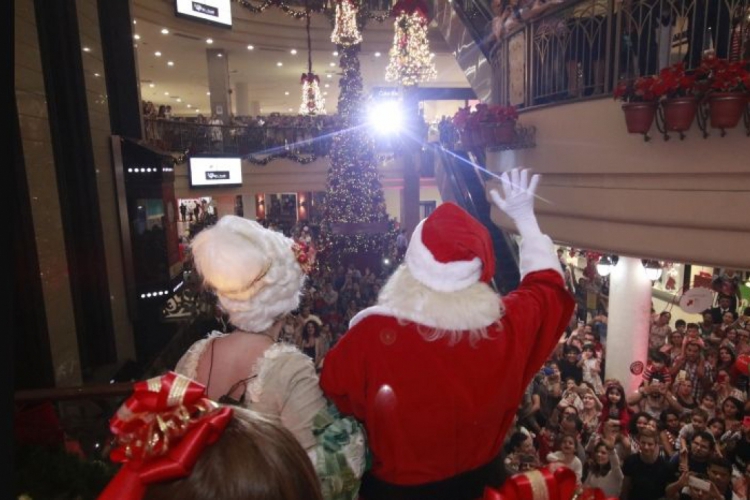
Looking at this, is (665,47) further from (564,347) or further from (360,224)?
(360,224)

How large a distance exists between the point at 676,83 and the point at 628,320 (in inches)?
145

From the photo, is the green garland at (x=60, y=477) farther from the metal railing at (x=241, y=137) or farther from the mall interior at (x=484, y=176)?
the metal railing at (x=241, y=137)

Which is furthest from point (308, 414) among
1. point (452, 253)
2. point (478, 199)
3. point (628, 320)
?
point (478, 199)

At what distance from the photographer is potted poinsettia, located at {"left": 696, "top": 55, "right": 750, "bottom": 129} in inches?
112

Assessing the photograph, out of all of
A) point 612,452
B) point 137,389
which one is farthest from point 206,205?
point 137,389

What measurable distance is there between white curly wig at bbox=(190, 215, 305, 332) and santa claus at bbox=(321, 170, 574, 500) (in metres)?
0.28

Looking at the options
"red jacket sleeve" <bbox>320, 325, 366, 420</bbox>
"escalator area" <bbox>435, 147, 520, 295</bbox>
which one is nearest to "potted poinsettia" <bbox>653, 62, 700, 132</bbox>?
"red jacket sleeve" <bbox>320, 325, 366, 420</bbox>

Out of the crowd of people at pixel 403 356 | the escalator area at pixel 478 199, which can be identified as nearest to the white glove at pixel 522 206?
the crowd of people at pixel 403 356

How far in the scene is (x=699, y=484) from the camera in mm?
3217

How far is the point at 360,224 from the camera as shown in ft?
31.8

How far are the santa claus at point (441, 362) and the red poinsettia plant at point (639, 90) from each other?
2.01m

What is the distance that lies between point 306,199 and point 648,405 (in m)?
23.3

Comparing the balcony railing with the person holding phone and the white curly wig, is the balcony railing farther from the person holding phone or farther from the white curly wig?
the white curly wig

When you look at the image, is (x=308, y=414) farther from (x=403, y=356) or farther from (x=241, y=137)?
(x=241, y=137)
